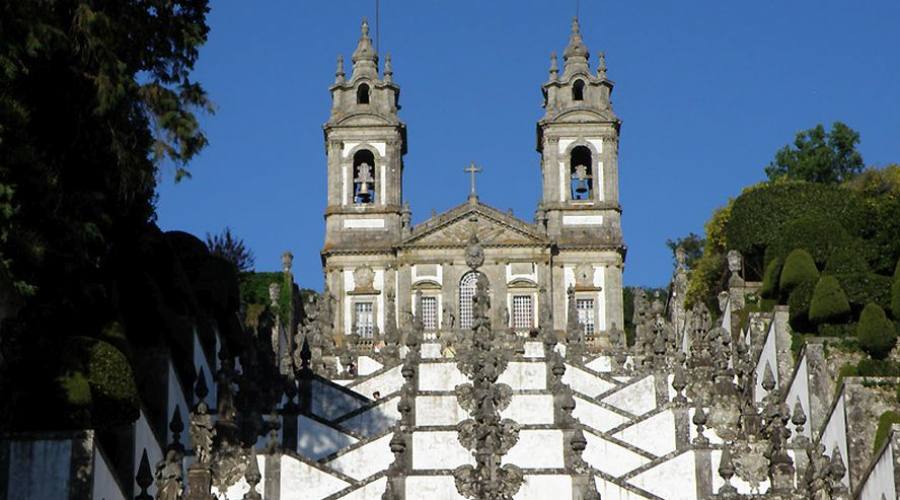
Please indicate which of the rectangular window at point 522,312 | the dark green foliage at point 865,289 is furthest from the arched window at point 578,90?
the dark green foliage at point 865,289

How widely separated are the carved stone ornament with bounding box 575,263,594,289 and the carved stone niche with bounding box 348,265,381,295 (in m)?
6.96

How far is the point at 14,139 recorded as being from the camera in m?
26.4

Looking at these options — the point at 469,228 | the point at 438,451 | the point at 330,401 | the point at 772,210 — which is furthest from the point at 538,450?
the point at 469,228

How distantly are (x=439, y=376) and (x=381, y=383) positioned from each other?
9.66 ft

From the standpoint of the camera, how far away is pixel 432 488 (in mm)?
30516

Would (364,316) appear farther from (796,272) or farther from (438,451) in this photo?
(438,451)

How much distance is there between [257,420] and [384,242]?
3155cm

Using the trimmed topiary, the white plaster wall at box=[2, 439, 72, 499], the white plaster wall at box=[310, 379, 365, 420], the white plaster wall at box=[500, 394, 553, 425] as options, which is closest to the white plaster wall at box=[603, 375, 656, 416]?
the white plaster wall at box=[500, 394, 553, 425]

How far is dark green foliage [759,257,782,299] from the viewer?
138 feet

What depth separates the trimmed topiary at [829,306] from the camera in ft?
124

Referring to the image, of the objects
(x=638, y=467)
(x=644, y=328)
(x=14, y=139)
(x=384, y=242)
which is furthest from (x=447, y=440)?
(x=384, y=242)

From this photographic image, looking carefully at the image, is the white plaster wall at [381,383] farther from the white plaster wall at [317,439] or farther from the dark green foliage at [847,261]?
the dark green foliage at [847,261]

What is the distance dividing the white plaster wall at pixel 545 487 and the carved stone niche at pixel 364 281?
3415 cm

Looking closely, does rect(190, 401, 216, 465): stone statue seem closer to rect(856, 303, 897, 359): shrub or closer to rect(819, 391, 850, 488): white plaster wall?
rect(819, 391, 850, 488): white plaster wall
